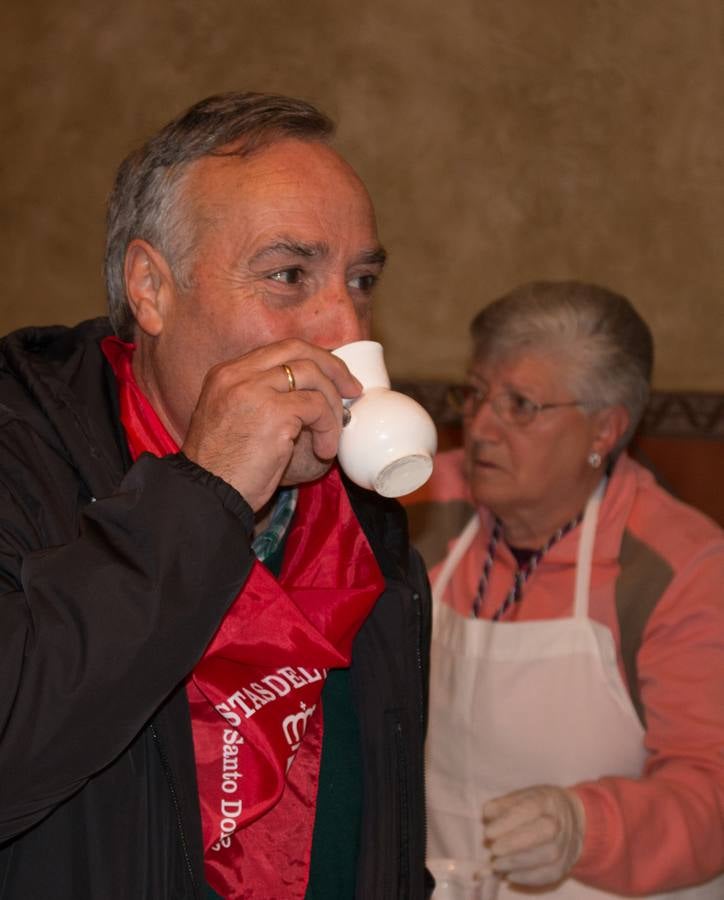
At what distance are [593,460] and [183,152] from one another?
1339 mm

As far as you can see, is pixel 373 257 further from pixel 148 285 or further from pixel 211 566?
pixel 211 566

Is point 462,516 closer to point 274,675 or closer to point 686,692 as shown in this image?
point 686,692

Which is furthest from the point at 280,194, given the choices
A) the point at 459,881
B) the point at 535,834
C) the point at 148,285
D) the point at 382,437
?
the point at 535,834

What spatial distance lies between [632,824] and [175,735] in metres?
1.09

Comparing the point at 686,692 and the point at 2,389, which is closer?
the point at 2,389

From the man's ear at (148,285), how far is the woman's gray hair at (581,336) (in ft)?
3.98

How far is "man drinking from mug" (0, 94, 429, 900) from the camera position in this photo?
922mm

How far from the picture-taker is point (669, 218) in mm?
2990

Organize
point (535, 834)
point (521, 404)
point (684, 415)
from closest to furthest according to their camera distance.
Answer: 1. point (535, 834)
2. point (521, 404)
3. point (684, 415)

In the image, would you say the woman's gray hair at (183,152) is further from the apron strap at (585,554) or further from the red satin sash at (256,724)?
the apron strap at (585,554)

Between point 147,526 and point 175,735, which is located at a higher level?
point 147,526

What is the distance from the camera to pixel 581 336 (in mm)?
2373

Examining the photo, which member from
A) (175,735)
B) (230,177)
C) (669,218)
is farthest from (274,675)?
(669,218)

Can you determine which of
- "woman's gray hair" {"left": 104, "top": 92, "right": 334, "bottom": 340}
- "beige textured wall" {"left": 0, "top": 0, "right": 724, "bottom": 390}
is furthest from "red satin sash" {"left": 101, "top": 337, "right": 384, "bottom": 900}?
"beige textured wall" {"left": 0, "top": 0, "right": 724, "bottom": 390}
